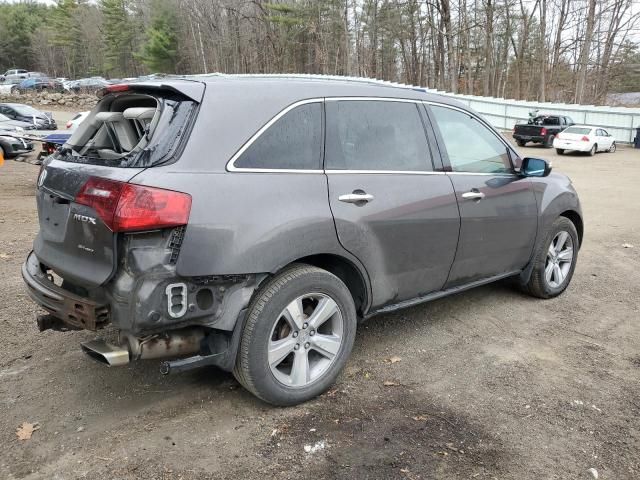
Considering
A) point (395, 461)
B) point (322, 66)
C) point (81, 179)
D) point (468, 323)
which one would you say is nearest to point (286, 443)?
point (395, 461)

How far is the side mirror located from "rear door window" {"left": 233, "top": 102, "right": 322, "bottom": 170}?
2.08m

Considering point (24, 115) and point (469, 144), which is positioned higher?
point (24, 115)

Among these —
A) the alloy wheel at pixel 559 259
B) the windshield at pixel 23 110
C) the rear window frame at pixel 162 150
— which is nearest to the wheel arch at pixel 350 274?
the rear window frame at pixel 162 150

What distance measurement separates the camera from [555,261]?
511 cm

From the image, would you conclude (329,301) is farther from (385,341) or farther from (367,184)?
(385,341)

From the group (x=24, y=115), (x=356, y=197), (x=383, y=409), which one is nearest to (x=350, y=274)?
(x=356, y=197)

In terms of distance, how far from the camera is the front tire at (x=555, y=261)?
4.90 meters

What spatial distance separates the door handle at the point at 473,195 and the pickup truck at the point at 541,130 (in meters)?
25.2

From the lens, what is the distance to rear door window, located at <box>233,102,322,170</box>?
3008mm

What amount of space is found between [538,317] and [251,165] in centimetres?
300

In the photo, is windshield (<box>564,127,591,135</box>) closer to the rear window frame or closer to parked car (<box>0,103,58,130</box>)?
parked car (<box>0,103,58,130</box>)

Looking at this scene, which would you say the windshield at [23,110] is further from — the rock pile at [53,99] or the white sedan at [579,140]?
the rock pile at [53,99]

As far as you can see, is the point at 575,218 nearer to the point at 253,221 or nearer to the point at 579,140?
the point at 253,221

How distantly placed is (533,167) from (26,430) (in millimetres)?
3977
